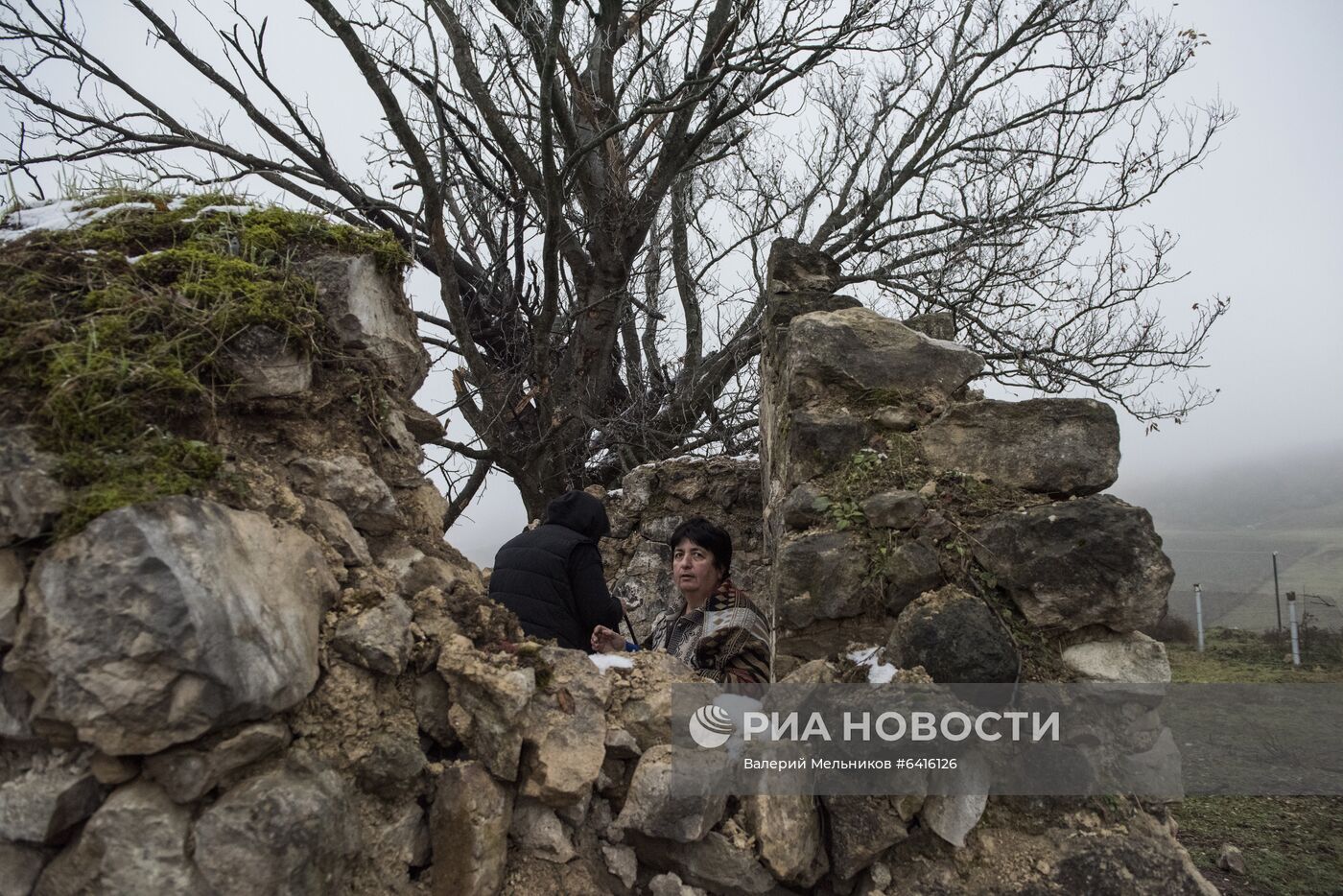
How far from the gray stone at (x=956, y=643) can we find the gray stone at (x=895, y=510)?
0.33 meters

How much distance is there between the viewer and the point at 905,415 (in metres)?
3.46

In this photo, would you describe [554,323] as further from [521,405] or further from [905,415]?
[905,415]

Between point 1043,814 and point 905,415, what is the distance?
154 cm

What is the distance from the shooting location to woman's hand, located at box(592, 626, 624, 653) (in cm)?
333

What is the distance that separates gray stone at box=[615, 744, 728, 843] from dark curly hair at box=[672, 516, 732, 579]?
1380 mm

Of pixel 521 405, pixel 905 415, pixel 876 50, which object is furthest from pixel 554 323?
pixel 905 415

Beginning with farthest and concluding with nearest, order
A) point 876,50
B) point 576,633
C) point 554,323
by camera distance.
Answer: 1. point 554,323
2. point 876,50
3. point 576,633

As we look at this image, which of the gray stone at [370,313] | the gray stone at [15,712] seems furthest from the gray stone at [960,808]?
the gray stone at [15,712]

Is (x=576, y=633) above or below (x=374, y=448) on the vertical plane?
below

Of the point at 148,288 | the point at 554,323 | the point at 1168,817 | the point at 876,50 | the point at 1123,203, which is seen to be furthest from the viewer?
the point at 1123,203

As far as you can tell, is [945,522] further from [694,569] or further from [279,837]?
[279,837]

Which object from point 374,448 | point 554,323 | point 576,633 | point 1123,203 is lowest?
point 576,633

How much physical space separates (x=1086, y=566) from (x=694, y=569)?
164cm

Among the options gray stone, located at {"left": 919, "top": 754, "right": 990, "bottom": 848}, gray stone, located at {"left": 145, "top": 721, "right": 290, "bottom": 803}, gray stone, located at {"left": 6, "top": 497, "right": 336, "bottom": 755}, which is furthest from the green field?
gray stone, located at {"left": 6, "top": 497, "right": 336, "bottom": 755}
